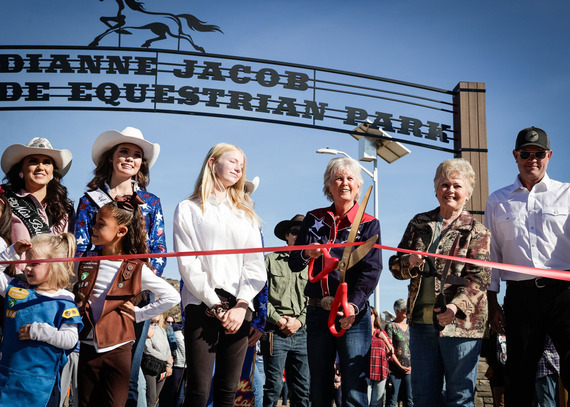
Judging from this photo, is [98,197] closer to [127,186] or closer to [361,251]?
[127,186]

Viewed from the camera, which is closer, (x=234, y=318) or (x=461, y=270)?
(x=234, y=318)

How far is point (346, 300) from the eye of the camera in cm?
364

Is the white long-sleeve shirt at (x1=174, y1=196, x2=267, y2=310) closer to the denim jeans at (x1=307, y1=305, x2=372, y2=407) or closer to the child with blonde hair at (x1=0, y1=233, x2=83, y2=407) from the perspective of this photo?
the denim jeans at (x1=307, y1=305, x2=372, y2=407)

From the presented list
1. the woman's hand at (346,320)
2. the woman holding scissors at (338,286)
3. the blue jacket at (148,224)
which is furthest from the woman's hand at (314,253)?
the blue jacket at (148,224)

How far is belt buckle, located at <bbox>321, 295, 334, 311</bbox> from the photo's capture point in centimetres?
385

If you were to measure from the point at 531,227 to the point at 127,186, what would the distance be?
278 centimetres

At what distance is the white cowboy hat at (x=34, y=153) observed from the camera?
468 centimetres

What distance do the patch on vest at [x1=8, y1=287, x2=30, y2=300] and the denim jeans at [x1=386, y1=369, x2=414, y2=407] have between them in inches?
257

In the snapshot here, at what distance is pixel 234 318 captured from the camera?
360cm

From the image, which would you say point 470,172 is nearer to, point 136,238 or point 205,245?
point 205,245

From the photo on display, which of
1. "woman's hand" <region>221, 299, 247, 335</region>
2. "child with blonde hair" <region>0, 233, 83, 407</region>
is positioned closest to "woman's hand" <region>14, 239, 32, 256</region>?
"child with blonde hair" <region>0, 233, 83, 407</region>

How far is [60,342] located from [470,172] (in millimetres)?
2860

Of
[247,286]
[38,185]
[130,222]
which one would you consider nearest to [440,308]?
[247,286]

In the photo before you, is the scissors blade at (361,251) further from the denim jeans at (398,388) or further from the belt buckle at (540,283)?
the denim jeans at (398,388)
